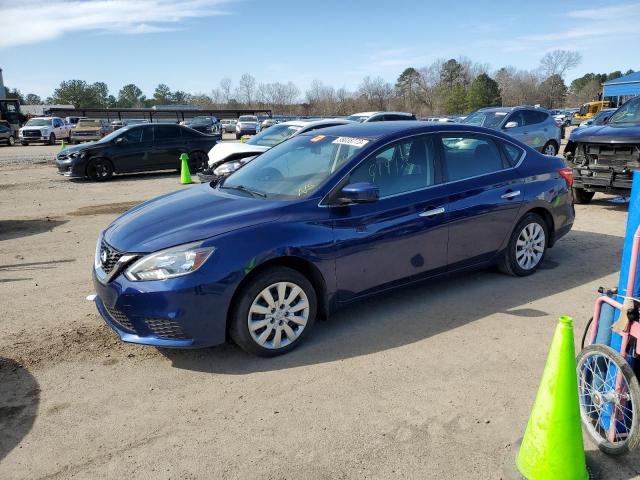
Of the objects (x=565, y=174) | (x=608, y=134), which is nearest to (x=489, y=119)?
(x=608, y=134)

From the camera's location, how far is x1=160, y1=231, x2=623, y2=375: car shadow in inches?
158

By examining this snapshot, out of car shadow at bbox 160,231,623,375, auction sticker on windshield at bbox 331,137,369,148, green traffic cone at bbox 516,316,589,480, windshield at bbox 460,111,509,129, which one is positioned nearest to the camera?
green traffic cone at bbox 516,316,589,480

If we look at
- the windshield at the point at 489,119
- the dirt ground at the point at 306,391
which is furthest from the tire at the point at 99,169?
the windshield at the point at 489,119

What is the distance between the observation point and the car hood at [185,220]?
Result: 379cm

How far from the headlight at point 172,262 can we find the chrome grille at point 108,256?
0.95 feet

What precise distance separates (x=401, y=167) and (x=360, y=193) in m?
0.83

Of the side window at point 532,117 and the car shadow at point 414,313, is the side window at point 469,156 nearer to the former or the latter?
the car shadow at point 414,313

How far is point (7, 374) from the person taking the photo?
3844mm

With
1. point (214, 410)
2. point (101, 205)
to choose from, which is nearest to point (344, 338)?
point (214, 410)

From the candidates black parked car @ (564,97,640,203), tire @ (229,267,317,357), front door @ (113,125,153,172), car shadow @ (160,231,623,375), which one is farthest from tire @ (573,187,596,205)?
front door @ (113,125,153,172)

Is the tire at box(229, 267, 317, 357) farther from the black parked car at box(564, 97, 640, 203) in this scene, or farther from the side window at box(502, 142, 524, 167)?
the black parked car at box(564, 97, 640, 203)

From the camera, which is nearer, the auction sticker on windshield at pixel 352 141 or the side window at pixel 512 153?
the auction sticker on windshield at pixel 352 141

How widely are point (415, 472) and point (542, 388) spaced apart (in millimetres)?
794

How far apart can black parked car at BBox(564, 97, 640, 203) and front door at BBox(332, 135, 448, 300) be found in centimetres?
503
